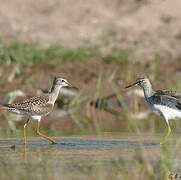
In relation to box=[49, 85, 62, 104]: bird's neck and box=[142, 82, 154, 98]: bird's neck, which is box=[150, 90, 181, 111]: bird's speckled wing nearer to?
box=[142, 82, 154, 98]: bird's neck

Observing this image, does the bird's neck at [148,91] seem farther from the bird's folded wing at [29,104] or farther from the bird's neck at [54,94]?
the bird's folded wing at [29,104]

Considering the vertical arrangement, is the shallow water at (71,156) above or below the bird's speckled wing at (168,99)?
below

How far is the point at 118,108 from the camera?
14172 mm

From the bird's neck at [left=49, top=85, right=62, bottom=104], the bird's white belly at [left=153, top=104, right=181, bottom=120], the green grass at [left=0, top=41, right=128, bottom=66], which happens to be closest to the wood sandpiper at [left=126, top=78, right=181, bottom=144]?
the bird's white belly at [left=153, top=104, right=181, bottom=120]

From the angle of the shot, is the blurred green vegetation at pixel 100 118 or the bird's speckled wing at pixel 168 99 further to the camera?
the bird's speckled wing at pixel 168 99

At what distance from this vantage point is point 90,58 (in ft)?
54.2

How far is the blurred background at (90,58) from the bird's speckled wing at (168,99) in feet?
1.80

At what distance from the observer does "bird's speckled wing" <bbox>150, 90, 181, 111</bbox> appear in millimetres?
10168

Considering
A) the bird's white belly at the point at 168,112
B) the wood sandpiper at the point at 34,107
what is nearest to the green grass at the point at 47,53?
the wood sandpiper at the point at 34,107

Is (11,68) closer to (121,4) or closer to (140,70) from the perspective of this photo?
(140,70)

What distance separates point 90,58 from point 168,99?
6.43m

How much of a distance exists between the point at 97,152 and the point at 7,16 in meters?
10.7

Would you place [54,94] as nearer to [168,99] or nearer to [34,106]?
[34,106]

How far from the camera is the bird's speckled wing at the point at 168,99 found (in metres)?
10.2
